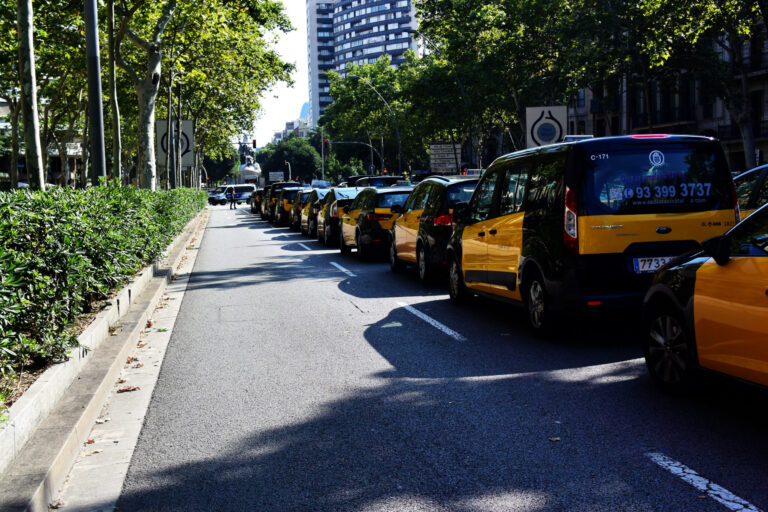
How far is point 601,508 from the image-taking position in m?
3.94

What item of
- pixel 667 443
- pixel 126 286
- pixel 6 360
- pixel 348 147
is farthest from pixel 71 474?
pixel 348 147

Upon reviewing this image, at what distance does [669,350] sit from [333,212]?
57.9 feet

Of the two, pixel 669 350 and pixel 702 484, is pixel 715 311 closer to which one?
pixel 669 350

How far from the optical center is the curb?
409cm

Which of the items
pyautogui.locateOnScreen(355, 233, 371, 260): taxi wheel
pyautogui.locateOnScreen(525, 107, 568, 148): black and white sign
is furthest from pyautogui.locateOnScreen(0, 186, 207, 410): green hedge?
pyautogui.locateOnScreen(525, 107, 568, 148): black and white sign

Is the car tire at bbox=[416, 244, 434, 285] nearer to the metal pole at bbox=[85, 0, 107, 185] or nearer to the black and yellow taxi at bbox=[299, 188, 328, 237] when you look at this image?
the metal pole at bbox=[85, 0, 107, 185]

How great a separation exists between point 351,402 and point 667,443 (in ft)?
7.19

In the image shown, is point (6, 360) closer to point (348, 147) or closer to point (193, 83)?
point (193, 83)

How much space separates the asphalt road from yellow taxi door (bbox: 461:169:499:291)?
0.73 metres

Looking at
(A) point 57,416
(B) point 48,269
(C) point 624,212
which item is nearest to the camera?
(A) point 57,416

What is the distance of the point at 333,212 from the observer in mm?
23219

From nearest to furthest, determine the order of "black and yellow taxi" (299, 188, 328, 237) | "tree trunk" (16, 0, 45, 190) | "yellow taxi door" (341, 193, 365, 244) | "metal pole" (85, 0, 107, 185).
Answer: "tree trunk" (16, 0, 45, 190), "metal pole" (85, 0, 107, 185), "yellow taxi door" (341, 193, 365, 244), "black and yellow taxi" (299, 188, 328, 237)

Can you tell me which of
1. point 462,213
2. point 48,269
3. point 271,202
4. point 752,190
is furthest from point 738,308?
point 271,202

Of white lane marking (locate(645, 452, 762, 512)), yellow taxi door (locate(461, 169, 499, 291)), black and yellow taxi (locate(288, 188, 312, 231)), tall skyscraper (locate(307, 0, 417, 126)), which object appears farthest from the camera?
tall skyscraper (locate(307, 0, 417, 126))
